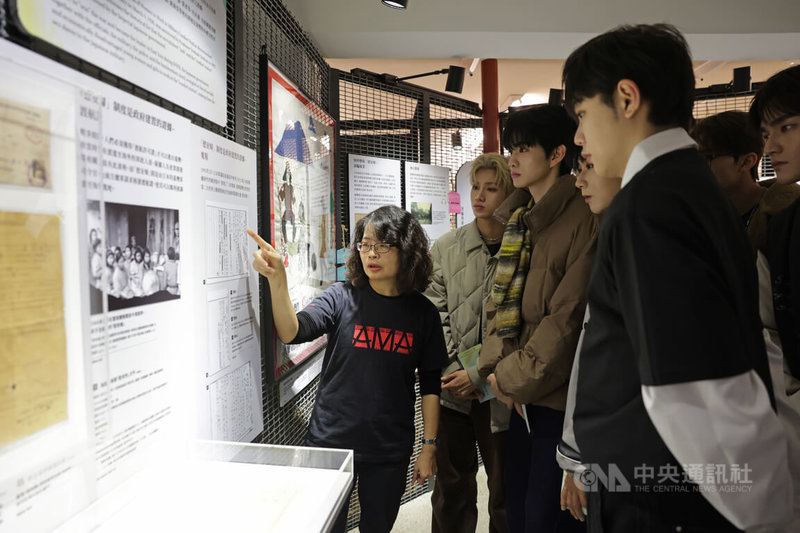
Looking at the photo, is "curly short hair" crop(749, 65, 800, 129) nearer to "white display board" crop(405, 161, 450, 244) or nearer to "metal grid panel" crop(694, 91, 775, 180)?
"white display board" crop(405, 161, 450, 244)

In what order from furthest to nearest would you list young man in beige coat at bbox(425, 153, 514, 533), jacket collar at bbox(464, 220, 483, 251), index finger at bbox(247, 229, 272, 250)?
jacket collar at bbox(464, 220, 483, 251) → young man in beige coat at bbox(425, 153, 514, 533) → index finger at bbox(247, 229, 272, 250)

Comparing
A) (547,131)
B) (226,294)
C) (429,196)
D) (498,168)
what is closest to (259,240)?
(226,294)

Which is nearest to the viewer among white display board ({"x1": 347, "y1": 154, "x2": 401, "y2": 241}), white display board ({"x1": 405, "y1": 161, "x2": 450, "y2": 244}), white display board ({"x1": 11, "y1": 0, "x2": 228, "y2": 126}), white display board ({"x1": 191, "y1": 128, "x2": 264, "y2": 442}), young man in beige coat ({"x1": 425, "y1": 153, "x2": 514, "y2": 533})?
white display board ({"x1": 11, "y1": 0, "x2": 228, "y2": 126})

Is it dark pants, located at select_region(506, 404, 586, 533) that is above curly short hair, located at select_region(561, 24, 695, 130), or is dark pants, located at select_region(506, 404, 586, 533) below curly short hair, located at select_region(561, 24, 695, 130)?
below

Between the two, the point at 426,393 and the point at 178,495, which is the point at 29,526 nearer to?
the point at 178,495

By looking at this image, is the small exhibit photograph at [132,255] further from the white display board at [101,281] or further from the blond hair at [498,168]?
the blond hair at [498,168]

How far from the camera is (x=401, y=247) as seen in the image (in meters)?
2.02

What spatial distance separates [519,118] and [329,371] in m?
1.33

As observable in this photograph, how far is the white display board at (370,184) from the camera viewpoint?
3.13 m

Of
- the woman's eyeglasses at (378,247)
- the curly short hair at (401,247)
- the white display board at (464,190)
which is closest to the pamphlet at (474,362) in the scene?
the curly short hair at (401,247)

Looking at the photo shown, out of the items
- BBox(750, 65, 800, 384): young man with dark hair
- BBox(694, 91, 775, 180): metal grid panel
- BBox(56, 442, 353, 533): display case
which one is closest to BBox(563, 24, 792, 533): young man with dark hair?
BBox(750, 65, 800, 384): young man with dark hair

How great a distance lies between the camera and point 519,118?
2084mm

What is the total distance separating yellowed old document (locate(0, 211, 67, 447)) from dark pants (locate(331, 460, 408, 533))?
126 centimetres

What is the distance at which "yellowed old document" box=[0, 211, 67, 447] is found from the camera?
2.52ft
